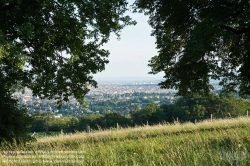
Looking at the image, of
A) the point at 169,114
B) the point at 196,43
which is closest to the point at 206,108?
the point at 169,114

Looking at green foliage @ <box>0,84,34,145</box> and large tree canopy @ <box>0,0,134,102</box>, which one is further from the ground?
large tree canopy @ <box>0,0,134,102</box>

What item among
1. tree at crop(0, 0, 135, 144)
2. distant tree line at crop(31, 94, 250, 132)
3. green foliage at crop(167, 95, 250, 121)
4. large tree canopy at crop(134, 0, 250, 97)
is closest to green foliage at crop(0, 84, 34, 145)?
tree at crop(0, 0, 135, 144)

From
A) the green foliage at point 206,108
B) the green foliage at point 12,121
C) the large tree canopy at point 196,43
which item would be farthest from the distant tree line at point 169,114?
the green foliage at point 12,121

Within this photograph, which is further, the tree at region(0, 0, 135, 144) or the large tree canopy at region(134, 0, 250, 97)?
the large tree canopy at region(134, 0, 250, 97)

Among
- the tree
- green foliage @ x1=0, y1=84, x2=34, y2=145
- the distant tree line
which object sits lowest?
the distant tree line

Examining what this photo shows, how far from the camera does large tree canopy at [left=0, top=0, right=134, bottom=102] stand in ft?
28.1

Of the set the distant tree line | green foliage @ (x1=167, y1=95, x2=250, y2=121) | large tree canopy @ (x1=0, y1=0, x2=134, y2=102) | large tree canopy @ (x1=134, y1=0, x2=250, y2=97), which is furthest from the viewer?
the distant tree line

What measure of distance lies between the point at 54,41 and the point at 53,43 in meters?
0.50

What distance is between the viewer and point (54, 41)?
10086 mm

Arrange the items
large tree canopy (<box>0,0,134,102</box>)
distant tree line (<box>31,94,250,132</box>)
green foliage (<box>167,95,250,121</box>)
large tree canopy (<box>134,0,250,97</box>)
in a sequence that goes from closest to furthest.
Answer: large tree canopy (<box>0,0,134,102</box>), large tree canopy (<box>134,0,250,97</box>), green foliage (<box>167,95,250,121</box>), distant tree line (<box>31,94,250,132</box>)

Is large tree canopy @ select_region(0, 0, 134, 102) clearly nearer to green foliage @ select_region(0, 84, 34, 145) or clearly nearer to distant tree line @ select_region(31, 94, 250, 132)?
green foliage @ select_region(0, 84, 34, 145)

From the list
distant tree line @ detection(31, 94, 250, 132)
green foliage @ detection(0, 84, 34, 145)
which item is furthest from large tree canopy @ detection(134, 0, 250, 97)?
distant tree line @ detection(31, 94, 250, 132)

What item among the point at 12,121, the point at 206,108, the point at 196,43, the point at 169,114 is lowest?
the point at 169,114

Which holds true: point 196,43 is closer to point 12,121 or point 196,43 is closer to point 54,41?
point 54,41
